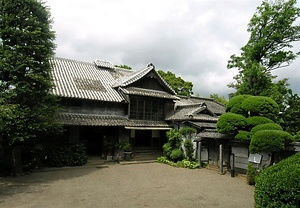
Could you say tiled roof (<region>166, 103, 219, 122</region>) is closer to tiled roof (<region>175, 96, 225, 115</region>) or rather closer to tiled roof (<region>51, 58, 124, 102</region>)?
tiled roof (<region>175, 96, 225, 115</region>)

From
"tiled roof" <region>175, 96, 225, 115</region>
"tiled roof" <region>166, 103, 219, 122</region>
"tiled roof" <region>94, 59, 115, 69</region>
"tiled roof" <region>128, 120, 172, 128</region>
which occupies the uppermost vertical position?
"tiled roof" <region>94, 59, 115, 69</region>

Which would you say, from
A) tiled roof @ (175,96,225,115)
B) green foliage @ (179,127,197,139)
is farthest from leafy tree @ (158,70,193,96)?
green foliage @ (179,127,197,139)

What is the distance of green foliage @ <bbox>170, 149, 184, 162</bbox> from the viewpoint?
686 inches

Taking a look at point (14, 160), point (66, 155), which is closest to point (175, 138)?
point (66, 155)

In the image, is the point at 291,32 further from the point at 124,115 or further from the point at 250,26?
the point at 124,115

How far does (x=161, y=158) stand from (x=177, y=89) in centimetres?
2031

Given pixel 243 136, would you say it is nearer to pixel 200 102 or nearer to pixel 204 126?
pixel 204 126

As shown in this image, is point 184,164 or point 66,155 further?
point 184,164

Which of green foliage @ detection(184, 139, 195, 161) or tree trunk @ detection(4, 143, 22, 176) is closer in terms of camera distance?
tree trunk @ detection(4, 143, 22, 176)

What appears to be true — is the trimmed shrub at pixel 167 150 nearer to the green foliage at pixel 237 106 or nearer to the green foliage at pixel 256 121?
the green foliage at pixel 237 106

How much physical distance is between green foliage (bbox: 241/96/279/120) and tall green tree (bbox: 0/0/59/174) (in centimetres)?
1203

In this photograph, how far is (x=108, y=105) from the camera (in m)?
18.5

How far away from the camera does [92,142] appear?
19.5m

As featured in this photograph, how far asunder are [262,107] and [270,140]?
293cm
